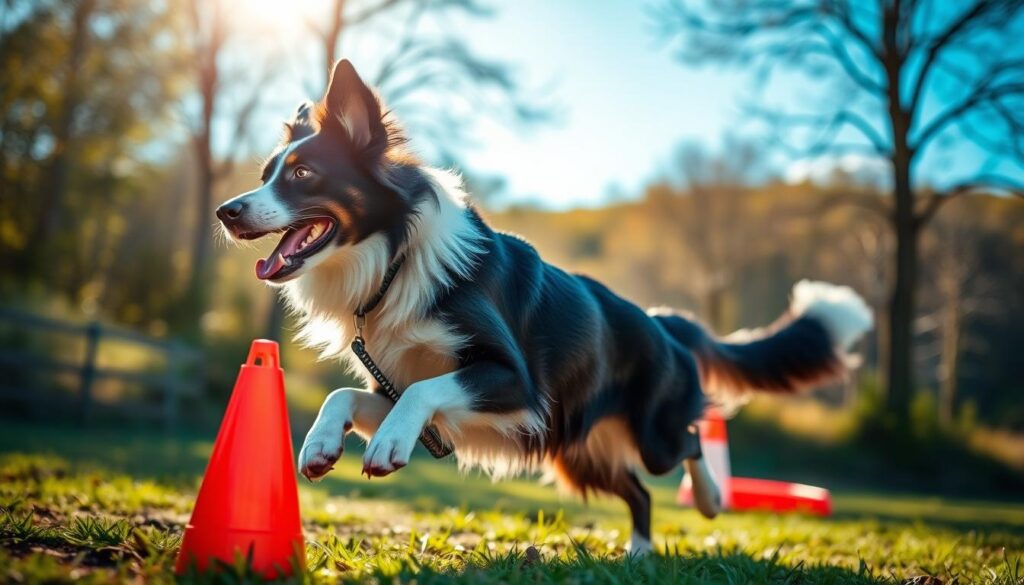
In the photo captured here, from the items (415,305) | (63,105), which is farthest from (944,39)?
(63,105)

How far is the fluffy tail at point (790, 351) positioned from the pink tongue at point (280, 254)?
9.75ft

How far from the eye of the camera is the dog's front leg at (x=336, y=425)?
10.3ft

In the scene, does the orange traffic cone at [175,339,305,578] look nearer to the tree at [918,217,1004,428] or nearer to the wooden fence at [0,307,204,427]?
the wooden fence at [0,307,204,427]

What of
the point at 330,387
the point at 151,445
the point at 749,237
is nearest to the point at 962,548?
the point at 151,445

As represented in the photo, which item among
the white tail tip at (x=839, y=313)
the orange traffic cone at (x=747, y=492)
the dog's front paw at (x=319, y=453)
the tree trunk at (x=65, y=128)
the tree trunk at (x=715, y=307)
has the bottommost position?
the orange traffic cone at (x=747, y=492)

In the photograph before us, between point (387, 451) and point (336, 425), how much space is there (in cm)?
39

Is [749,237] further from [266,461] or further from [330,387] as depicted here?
[266,461]

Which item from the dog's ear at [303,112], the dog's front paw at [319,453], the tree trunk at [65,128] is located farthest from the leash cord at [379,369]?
the tree trunk at [65,128]

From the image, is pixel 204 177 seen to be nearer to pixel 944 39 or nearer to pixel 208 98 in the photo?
pixel 208 98

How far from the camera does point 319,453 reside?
316 cm

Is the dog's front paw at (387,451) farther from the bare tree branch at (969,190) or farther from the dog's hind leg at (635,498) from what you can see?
the bare tree branch at (969,190)

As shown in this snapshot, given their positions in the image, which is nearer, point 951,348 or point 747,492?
point 747,492

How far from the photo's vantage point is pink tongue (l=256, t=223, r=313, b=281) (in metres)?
3.61

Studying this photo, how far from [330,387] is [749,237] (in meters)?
16.0
